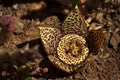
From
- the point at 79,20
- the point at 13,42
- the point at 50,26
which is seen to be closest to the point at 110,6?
the point at 79,20

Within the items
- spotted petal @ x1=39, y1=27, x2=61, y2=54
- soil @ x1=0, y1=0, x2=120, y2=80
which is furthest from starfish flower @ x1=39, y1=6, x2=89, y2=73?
soil @ x1=0, y1=0, x2=120, y2=80

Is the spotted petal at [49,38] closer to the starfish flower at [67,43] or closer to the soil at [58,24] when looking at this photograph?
the starfish flower at [67,43]

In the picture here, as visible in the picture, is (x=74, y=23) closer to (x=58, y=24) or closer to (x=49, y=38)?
(x=58, y=24)

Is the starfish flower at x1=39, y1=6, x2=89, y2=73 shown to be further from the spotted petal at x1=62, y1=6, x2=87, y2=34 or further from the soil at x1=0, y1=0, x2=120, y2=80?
the soil at x1=0, y1=0, x2=120, y2=80

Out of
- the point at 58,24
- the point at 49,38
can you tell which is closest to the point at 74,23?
the point at 58,24

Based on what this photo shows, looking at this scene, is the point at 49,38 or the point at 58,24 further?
the point at 58,24

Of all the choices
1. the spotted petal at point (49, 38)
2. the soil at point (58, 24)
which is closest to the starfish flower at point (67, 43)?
the spotted petal at point (49, 38)
